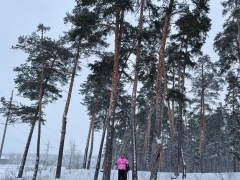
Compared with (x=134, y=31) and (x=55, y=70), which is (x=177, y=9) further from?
(x=55, y=70)

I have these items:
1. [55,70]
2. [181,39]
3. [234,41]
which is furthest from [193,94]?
[55,70]

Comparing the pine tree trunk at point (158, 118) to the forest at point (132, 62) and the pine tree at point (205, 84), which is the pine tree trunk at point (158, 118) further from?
the pine tree at point (205, 84)

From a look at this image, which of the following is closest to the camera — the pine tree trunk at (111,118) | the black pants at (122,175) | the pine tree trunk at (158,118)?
the pine tree trunk at (111,118)

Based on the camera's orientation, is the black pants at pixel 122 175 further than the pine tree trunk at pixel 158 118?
Yes

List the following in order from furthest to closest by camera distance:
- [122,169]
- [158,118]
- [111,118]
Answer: [122,169]
[158,118]
[111,118]

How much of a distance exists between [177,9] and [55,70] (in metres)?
10.9

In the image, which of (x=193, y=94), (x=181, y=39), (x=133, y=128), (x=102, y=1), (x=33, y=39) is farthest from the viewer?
(x=193, y=94)

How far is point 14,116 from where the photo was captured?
63.2ft

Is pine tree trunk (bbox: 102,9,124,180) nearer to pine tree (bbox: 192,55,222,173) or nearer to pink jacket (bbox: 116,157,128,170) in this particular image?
pink jacket (bbox: 116,157,128,170)

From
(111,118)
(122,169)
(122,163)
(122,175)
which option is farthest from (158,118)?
(122,175)

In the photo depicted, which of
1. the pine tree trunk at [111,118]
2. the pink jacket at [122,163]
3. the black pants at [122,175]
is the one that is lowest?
the black pants at [122,175]

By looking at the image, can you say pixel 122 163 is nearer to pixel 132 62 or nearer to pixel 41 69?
pixel 132 62

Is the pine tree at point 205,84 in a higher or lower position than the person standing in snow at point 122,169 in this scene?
higher

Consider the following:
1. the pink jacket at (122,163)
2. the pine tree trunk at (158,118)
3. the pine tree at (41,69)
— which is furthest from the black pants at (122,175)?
the pine tree at (41,69)
